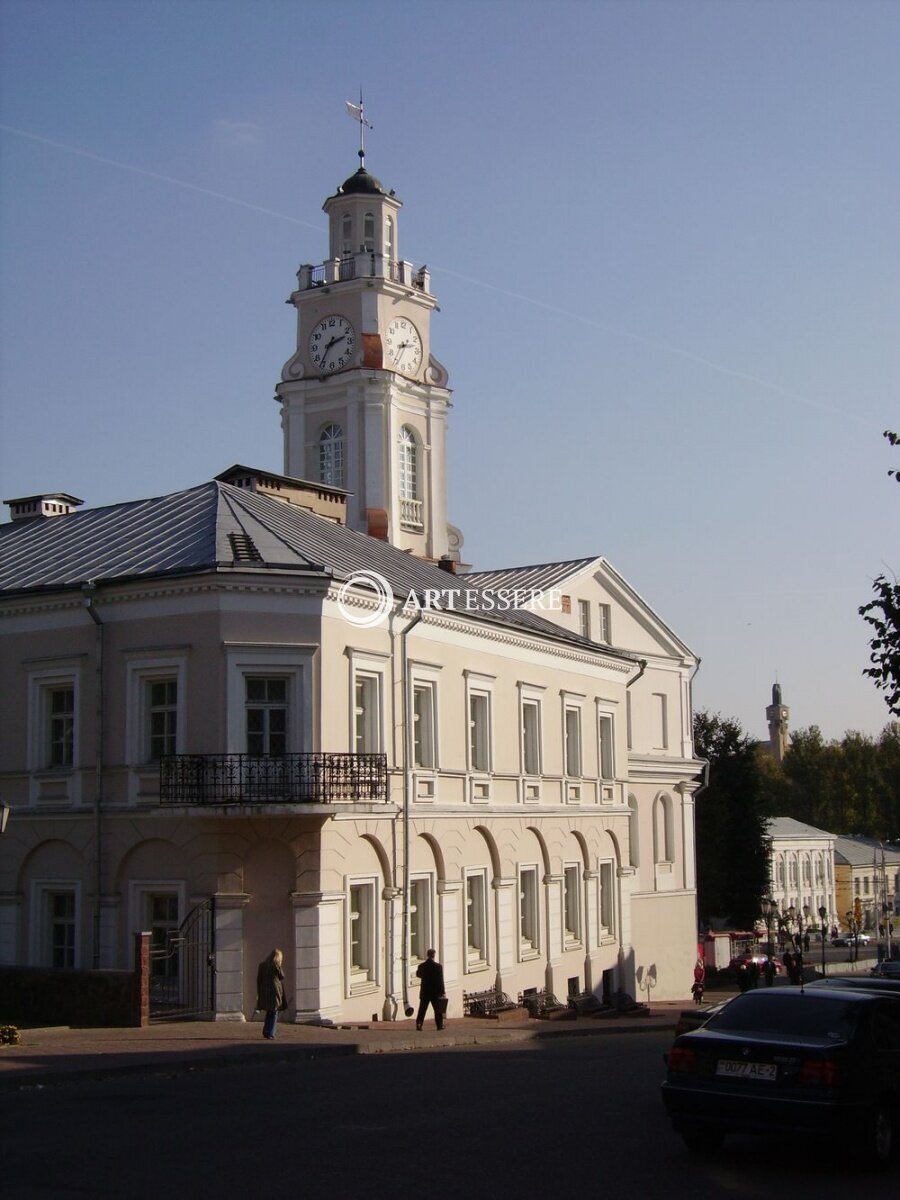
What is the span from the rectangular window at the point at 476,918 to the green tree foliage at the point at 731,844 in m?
39.3

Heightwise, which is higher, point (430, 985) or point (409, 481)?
point (409, 481)

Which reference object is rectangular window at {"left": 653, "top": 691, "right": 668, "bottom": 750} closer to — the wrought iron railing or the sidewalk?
the sidewalk

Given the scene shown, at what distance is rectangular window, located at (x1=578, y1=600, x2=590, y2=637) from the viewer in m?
45.2

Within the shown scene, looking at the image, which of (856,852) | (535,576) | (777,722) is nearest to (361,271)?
(535,576)

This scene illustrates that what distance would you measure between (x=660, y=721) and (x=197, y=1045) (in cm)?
3146

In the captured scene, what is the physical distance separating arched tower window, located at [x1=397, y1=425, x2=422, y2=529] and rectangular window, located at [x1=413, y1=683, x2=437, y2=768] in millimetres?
25292

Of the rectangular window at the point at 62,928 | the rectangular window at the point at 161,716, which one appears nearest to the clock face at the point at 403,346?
the rectangular window at the point at 161,716

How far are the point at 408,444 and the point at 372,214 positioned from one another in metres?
9.30

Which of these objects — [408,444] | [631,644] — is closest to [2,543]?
[631,644]

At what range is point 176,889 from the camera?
2570 centimetres

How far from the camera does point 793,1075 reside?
11797 mm

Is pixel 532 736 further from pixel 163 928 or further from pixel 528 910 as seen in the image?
pixel 163 928

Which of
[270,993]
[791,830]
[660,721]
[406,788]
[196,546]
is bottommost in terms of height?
[270,993]

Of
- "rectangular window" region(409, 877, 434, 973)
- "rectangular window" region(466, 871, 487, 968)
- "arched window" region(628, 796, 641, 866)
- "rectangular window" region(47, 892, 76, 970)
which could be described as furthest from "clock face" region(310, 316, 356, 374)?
"rectangular window" region(47, 892, 76, 970)
